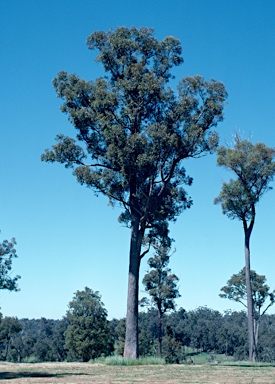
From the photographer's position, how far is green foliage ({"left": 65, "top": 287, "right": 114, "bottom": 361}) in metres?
51.7

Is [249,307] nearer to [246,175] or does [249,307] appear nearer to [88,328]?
[246,175]

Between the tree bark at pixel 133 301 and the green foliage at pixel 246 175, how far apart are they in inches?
323

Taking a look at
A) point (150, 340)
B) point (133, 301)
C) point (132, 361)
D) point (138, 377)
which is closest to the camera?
point (138, 377)

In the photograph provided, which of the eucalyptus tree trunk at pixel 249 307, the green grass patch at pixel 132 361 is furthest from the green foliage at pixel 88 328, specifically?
the green grass patch at pixel 132 361

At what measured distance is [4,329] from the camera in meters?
73.0

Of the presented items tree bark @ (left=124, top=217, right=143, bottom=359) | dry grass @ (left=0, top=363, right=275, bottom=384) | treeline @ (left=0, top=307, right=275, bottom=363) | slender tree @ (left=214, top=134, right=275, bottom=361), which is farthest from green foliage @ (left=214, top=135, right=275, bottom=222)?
treeline @ (left=0, top=307, right=275, bottom=363)

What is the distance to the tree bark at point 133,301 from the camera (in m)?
23.6

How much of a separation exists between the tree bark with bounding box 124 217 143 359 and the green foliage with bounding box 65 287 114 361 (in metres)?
29.2

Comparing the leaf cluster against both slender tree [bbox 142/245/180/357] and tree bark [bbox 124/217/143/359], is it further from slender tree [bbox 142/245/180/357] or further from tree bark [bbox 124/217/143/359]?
slender tree [bbox 142/245/180/357]

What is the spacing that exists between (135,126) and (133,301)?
9.13 meters

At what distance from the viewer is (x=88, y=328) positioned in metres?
52.1

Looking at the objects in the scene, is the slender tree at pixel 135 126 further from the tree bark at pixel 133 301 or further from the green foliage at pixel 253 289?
the green foliage at pixel 253 289

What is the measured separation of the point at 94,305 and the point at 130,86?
112 ft

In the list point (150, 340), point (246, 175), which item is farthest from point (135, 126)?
point (150, 340)
